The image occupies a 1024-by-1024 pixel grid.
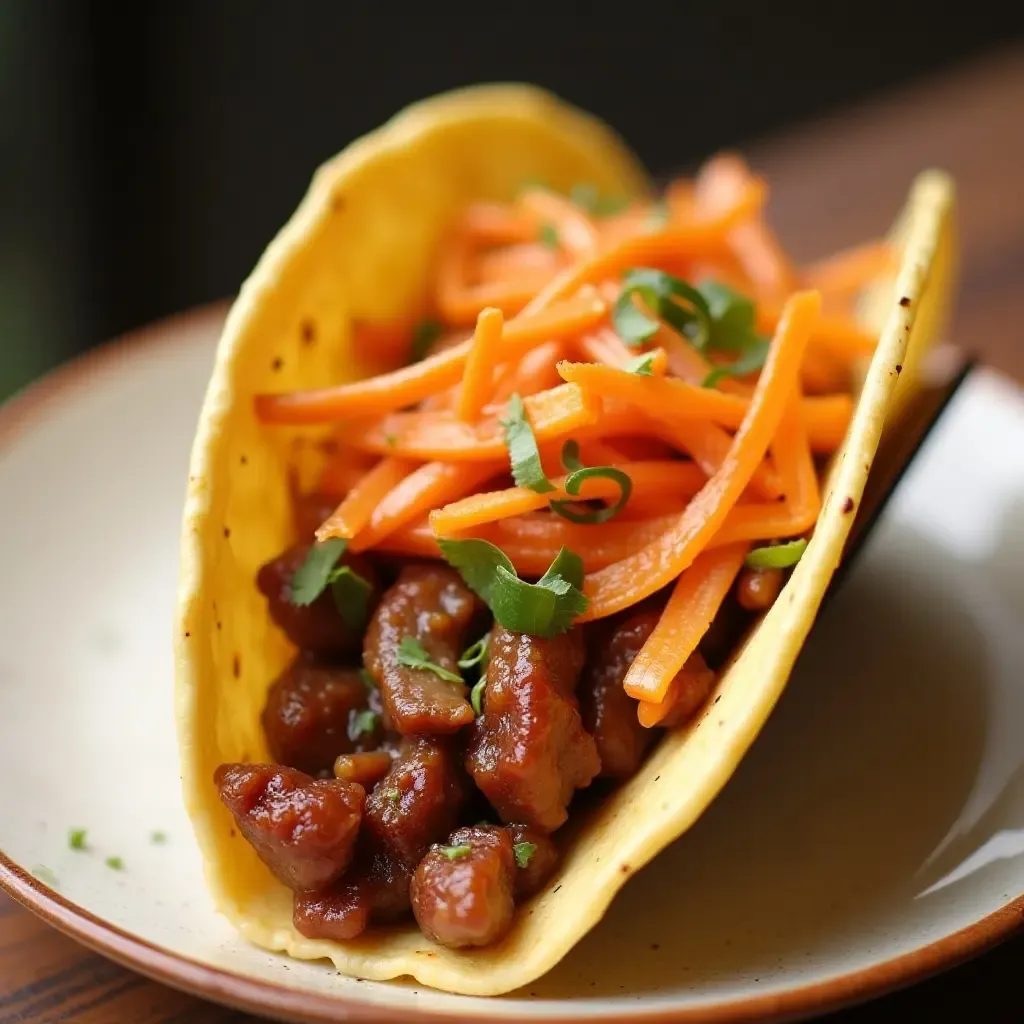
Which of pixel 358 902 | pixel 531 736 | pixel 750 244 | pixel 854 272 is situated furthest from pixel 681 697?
pixel 854 272

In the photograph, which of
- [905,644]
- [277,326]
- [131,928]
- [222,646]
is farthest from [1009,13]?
[131,928]

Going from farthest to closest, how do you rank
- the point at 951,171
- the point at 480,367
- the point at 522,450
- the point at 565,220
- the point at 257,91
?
the point at 257,91 < the point at 951,171 < the point at 565,220 < the point at 480,367 < the point at 522,450

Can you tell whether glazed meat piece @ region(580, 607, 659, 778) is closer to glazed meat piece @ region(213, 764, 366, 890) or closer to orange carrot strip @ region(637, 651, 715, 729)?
orange carrot strip @ region(637, 651, 715, 729)

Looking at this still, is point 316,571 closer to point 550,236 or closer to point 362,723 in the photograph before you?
point 362,723

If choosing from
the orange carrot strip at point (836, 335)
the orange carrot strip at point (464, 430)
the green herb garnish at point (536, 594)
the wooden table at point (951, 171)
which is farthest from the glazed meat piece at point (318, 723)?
the wooden table at point (951, 171)

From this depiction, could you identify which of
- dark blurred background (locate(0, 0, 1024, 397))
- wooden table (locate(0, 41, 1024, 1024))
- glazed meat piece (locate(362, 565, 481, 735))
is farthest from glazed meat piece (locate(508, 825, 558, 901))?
dark blurred background (locate(0, 0, 1024, 397))

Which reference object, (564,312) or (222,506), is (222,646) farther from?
(564,312)

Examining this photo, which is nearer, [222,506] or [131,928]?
[131,928]
